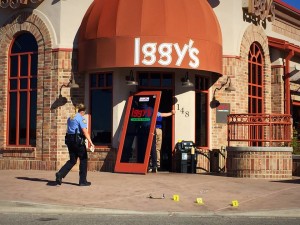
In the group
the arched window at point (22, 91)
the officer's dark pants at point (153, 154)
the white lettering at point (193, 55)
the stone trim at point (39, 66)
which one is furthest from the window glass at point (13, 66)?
the white lettering at point (193, 55)

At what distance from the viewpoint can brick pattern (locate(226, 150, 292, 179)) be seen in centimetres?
1451

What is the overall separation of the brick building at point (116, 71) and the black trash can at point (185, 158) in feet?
1.06

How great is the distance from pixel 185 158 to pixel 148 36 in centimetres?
367

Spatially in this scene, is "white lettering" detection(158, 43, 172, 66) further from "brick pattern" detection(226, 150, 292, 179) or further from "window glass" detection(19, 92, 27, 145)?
"window glass" detection(19, 92, 27, 145)

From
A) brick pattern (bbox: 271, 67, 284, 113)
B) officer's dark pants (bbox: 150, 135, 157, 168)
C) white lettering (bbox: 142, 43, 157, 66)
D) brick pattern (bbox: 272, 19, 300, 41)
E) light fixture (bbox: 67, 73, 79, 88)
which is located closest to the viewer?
white lettering (bbox: 142, 43, 157, 66)

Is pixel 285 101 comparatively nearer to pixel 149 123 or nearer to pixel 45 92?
pixel 149 123

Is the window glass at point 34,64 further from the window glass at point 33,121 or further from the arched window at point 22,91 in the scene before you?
the window glass at point 33,121

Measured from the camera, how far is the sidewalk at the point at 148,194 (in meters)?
9.55

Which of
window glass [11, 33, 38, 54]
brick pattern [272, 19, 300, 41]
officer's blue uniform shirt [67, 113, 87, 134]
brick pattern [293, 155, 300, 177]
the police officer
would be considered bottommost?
brick pattern [293, 155, 300, 177]

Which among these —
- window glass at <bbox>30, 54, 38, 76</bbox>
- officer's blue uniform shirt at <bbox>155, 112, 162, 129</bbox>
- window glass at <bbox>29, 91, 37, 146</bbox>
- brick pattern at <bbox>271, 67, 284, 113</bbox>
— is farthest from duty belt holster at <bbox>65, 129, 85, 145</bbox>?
brick pattern at <bbox>271, 67, 284, 113</bbox>

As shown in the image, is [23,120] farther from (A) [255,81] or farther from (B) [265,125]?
(A) [255,81]

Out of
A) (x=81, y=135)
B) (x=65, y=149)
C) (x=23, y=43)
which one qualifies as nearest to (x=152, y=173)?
(x=65, y=149)

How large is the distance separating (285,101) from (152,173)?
706 cm

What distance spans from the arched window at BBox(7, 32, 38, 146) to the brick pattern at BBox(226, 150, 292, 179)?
6381 mm
